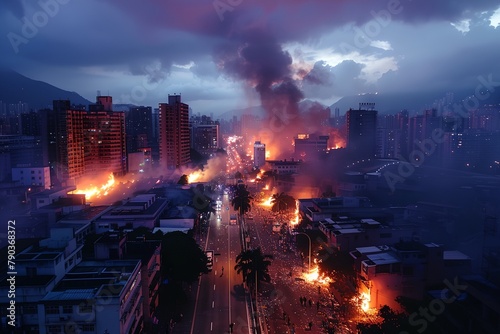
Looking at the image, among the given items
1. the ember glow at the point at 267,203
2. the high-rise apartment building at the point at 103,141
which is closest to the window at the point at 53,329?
the ember glow at the point at 267,203

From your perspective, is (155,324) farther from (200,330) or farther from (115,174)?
(115,174)

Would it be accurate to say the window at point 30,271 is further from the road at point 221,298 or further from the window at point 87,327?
the road at point 221,298

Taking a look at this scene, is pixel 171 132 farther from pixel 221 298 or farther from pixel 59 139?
pixel 221 298

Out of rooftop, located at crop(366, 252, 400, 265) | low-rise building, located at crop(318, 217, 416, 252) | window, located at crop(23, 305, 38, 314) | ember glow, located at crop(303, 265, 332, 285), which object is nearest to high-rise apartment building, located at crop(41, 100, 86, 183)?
ember glow, located at crop(303, 265, 332, 285)

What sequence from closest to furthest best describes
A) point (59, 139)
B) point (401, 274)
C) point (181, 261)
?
point (401, 274) < point (181, 261) < point (59, 139)

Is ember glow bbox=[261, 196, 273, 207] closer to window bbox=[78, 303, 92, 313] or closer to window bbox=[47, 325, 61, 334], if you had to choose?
window bbox=[78, 303, 92, 313]

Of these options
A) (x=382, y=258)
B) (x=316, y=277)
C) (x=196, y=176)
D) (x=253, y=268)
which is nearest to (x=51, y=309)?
(x=253, y=268)

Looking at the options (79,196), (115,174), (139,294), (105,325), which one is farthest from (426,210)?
(115,174)
